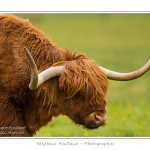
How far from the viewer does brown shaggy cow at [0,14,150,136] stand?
27.3 feet

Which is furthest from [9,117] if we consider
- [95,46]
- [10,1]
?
[95,46]

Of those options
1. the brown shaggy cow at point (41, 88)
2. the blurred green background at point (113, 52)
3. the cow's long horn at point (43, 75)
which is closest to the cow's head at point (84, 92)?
the brown shaggy cow at point (41, 88)

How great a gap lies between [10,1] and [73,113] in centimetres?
263

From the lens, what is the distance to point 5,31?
8805 millimetres

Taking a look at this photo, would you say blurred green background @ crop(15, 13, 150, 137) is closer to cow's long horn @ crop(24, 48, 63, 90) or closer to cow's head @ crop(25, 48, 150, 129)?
cow's head @ crop(25, 48, 150, 129)

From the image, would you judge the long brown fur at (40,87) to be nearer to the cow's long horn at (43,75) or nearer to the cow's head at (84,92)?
the cow's head at (84,92)

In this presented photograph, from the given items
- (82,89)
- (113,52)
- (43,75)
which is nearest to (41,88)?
(43,75)

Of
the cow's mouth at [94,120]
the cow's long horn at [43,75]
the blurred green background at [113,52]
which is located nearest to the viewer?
the cow's long horn at [43,75]

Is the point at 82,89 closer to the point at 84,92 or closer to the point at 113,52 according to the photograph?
the point at 84,92

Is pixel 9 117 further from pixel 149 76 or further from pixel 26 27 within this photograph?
pixel 149 76

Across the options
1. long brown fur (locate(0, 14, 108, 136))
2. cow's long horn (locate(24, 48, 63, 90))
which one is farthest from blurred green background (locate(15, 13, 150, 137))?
cow's long horn (locate(24, 48, 63, 90))

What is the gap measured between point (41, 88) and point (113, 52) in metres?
13.3

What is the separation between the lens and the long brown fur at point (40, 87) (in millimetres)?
8336

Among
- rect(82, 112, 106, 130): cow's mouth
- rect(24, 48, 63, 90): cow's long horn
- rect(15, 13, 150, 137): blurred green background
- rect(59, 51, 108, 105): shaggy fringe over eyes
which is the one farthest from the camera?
rect(15, 13, 150, 137): blurred green background
